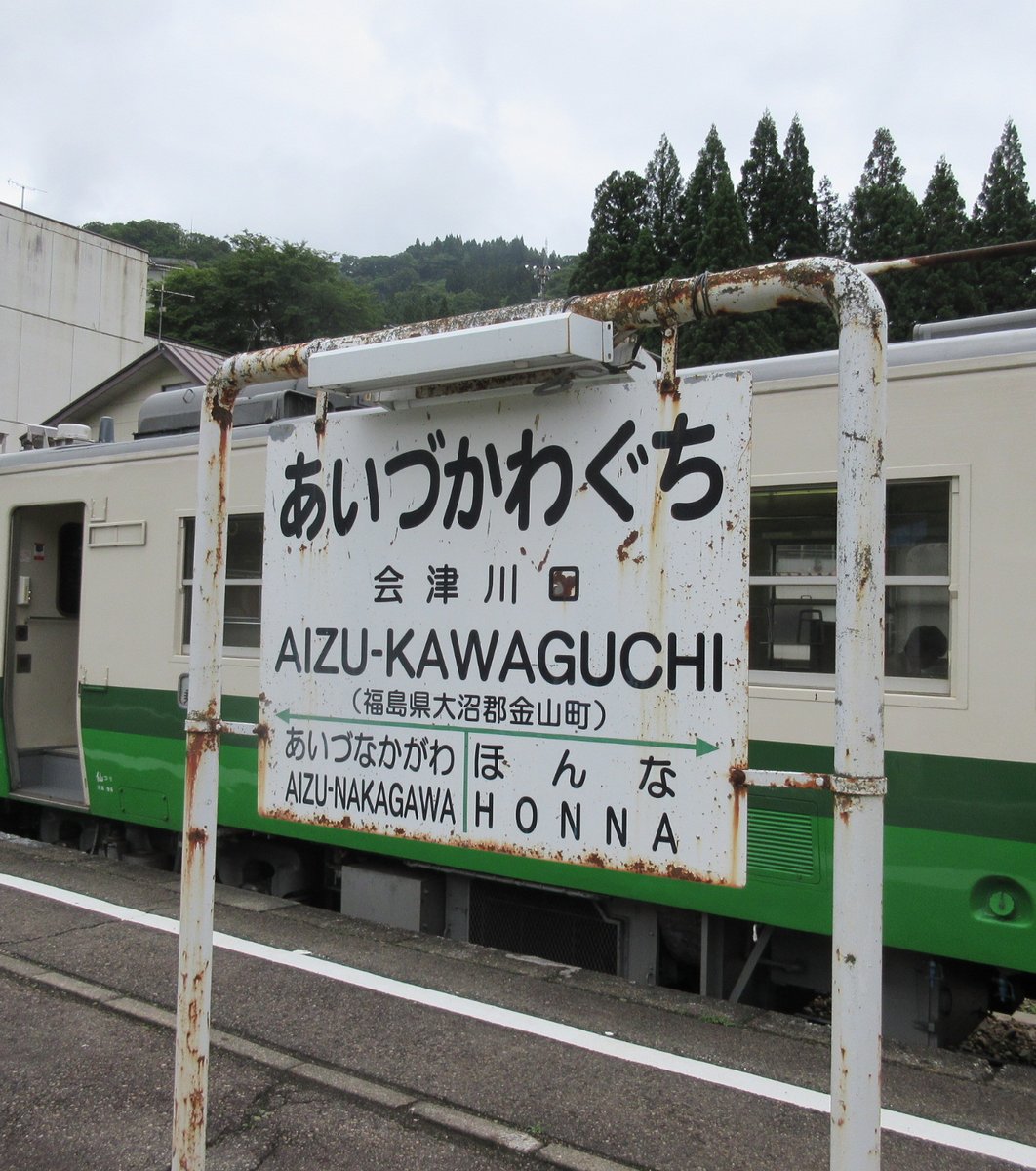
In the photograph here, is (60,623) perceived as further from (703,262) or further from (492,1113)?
(703,262)

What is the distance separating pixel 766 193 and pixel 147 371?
21095 mm

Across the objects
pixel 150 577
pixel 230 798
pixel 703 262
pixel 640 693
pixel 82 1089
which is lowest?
pixel 82 1089

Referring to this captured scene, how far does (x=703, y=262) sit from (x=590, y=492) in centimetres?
3039

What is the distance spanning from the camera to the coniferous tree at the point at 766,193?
35219 mm

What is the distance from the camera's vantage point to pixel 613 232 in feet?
109

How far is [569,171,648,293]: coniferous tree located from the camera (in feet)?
107

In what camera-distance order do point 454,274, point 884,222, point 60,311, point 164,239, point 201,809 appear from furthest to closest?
point 454,274, point 164,239, point 884,222, point 60,311, point 201,809

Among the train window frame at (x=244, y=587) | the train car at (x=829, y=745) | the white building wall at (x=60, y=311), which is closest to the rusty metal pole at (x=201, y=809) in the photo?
the train car at (x=829, y=745)

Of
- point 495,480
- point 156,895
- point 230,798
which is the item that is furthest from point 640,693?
point 156,895

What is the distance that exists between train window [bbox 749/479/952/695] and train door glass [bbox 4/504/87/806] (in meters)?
4.53

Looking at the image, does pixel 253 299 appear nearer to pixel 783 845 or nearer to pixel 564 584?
pixel 783 845

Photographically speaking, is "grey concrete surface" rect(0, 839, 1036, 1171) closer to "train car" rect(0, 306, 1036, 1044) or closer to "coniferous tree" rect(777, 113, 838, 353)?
"train car" rect(0, 306, 1036, 1044)

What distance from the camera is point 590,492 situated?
7.39 ft

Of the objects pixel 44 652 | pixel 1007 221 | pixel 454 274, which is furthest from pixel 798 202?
pixel 454 274
